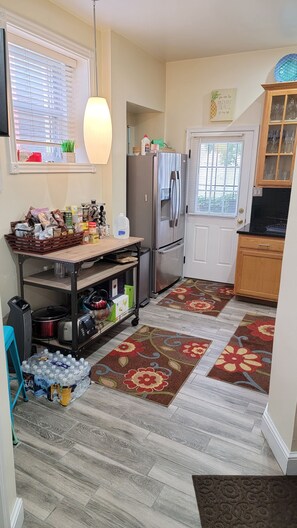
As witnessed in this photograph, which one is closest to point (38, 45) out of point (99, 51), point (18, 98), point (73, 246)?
point (18, 98)

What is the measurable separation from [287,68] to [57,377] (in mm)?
3776

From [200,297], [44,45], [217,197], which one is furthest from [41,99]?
[200,297]

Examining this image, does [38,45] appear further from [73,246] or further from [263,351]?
[263,351]

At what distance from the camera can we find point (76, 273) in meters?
2.43

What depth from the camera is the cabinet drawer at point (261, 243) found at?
374 centimetres

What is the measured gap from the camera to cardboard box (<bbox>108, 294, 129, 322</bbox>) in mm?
3061

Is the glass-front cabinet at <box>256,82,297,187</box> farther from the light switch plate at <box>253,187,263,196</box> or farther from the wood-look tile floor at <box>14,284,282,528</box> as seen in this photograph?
the wood-look tile floor at <box>14,284,282,528</box>

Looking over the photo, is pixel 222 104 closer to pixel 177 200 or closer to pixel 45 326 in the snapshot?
→ pixel 177 200

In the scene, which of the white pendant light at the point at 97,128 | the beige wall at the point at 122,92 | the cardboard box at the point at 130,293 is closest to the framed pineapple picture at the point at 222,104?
the beige wall at the point at 122,92

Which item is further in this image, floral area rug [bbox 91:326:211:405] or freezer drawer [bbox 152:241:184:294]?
freezer drawer [bbox 152:241:184:294]

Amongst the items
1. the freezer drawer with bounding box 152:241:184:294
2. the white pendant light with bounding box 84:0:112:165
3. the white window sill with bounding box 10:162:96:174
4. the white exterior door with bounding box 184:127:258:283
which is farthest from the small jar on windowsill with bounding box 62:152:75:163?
the white exterior door with bounding box 184:127:258:283

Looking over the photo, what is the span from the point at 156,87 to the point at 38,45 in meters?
1.81

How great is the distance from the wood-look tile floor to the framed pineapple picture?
3.14 m

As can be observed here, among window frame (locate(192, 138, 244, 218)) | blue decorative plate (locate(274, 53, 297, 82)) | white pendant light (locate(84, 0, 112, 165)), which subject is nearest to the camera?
white pendant light (locate(84, 0, 112, 165))
